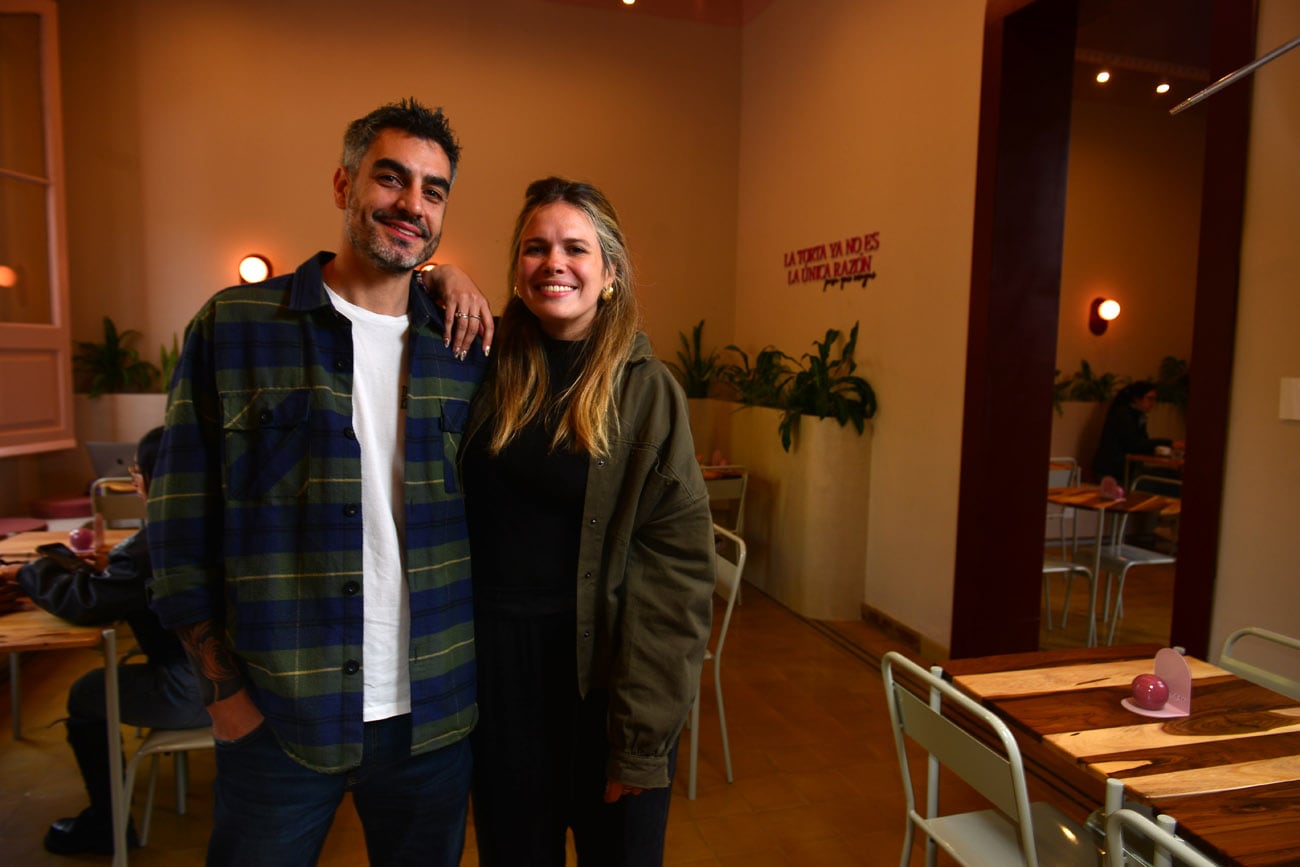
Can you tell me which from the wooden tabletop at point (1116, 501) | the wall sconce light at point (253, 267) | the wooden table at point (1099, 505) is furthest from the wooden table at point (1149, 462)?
the wall sconce light at point (253, 267)

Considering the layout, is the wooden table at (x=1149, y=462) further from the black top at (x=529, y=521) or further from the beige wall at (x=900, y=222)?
Result: the black top at (x=529, y=521)

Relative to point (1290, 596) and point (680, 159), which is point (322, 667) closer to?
point (1290, 596)

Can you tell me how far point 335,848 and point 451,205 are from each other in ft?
16.7

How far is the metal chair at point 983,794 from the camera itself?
157cm

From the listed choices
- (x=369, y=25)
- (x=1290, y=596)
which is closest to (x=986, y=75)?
(x=1290, y=596)

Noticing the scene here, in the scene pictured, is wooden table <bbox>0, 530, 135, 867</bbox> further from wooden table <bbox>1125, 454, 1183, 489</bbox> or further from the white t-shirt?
wooden table <bbox>1125, 454, 1183, 489</bbox>

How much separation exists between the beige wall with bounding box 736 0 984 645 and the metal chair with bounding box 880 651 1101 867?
2.24 m

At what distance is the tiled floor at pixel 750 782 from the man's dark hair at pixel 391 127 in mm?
2053

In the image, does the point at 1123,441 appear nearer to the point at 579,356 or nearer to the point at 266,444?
the point at 579,356

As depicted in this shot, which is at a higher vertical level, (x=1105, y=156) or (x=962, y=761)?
(x=1105, y=156)

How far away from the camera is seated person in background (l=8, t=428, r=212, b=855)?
2182mm

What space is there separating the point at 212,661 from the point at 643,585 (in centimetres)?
72

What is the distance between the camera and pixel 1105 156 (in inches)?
279

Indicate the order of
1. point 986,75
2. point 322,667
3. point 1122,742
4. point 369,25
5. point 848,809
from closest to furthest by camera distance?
point 322,667, point 1122,742, point 848,809, point 986,75, point 369,25
